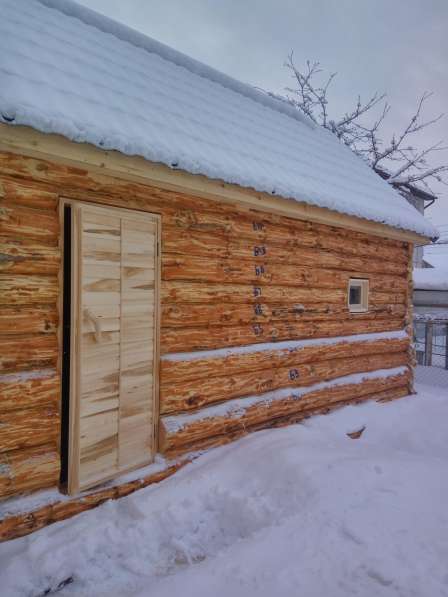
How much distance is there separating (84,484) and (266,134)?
481 cm

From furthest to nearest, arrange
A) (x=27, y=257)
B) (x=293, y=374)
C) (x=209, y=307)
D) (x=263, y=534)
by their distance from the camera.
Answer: (x=293, y=374), (x=209, y=307), (x=27, y=257), (x=263, y=534)

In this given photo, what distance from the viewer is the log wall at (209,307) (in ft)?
9.49

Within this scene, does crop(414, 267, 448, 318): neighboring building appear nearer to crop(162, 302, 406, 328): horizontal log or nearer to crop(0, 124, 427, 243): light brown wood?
crop(162, 302, 406, 328): horizontal log

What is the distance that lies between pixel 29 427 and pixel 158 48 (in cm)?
514

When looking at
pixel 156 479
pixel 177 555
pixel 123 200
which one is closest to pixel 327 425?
pixel 156 479

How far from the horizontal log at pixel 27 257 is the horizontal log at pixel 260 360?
53.6 inches

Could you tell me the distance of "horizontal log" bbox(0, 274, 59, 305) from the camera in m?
2.83

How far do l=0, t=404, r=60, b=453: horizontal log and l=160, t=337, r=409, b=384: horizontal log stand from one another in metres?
1.03

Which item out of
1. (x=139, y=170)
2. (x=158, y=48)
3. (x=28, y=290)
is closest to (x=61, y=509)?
(x=28, y=290)

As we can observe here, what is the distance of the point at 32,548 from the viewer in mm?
2658

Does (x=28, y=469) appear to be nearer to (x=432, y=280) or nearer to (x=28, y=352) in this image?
(x=28, y=352)

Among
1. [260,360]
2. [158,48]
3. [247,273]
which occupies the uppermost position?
[158,48]

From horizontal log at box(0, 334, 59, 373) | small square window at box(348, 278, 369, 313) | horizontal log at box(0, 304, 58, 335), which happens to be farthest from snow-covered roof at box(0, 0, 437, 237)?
horizontal log at box(0, 334, 59, 373)

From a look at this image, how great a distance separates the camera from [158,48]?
5453 mm
